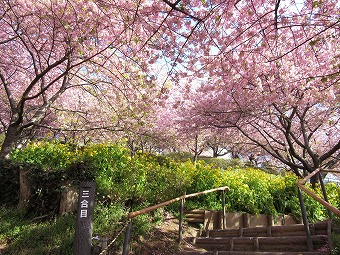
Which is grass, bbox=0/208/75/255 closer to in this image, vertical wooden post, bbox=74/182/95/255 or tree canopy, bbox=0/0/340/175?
vertical wooden post, bbox=74/182/95/255

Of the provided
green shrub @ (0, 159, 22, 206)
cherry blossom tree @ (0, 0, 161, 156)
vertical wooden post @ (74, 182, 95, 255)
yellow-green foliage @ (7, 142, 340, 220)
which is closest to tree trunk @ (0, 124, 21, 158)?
cherry blossom tree @ (0, 0, 161, 156)

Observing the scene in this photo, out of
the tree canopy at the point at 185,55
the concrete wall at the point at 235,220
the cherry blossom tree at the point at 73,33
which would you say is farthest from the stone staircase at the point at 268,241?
the cherry blossom tree at the point at 73,33

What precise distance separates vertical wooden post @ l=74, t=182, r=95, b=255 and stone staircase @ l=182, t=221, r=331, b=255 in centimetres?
182

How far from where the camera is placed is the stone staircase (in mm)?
3801

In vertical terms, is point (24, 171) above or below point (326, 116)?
below

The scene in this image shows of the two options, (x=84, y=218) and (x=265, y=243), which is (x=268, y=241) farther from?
(x=84, y=218)

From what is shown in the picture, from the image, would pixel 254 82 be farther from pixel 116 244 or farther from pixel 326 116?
pixel 116 244

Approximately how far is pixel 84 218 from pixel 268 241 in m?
2.96

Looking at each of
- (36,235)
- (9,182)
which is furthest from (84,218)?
(9,182)

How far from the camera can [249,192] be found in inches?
255

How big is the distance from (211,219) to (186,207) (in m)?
0.63

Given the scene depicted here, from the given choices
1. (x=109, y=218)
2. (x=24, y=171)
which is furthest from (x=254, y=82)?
(x=24, y=171)

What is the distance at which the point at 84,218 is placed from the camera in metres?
3.15

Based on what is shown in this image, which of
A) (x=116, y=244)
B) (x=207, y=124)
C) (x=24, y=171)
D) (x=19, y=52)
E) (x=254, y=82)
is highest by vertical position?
(x=19, y=52)
